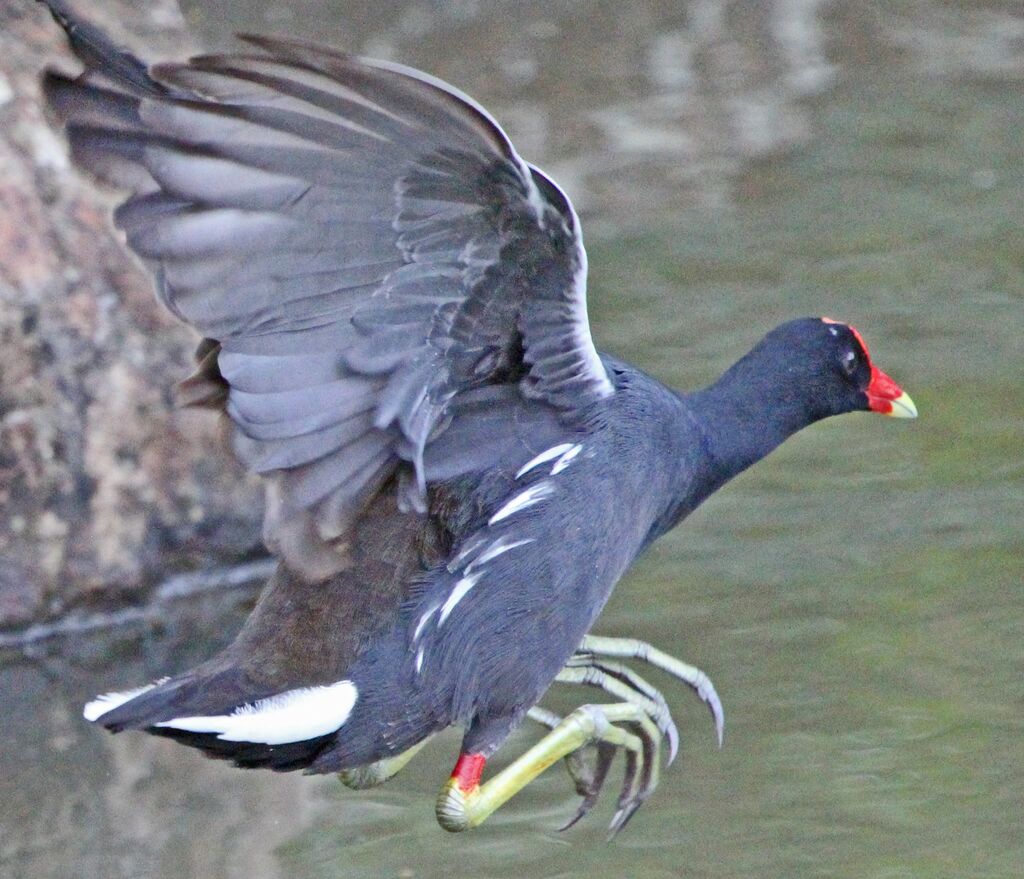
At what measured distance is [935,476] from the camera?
529 centimetres

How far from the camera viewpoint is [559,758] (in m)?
3.87

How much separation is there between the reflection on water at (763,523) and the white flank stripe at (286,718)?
1.33 feet

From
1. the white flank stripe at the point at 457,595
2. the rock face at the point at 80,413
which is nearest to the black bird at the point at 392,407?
the white flank stripe at the point at 457,595

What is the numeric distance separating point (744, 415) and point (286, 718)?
1185mm

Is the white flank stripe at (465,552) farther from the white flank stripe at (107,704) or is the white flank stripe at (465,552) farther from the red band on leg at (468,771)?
the white flank stripe at (107,704)

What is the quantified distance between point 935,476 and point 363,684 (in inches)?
87.5

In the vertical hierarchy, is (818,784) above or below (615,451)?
below

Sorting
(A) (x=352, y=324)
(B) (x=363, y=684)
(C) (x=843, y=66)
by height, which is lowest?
(C) (x=843, y=66)

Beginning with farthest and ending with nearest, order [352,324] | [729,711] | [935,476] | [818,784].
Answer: [935,476], [729,711], [818,784], [352,324]

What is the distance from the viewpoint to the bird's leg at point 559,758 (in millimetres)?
3748

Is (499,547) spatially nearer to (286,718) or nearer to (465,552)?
(465,552)

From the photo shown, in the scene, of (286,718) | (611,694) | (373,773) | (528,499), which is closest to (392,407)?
(528,499)

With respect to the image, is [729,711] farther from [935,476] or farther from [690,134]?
[690,134]

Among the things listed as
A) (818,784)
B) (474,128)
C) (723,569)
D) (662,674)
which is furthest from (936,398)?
(474,128)
